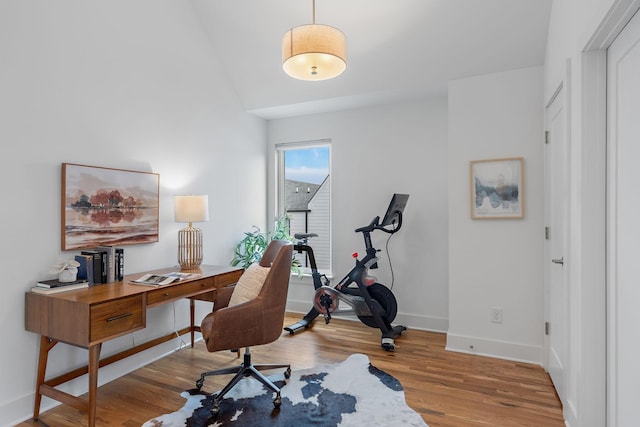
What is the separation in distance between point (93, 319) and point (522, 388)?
289cm

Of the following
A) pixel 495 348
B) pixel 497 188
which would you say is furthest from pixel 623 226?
pixel 495 348

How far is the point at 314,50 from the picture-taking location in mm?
2172

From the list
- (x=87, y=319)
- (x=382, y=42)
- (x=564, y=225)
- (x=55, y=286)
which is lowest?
(x=87, y=319)

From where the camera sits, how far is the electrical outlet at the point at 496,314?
10.7 feet

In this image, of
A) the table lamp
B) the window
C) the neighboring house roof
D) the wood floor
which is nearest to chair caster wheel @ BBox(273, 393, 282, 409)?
the wood floor

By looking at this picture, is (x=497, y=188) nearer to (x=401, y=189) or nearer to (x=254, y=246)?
(x=401, y=189)

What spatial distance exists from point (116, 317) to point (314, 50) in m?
1.99

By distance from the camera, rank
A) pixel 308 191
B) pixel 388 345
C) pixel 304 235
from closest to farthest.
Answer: pixel 388 345
pixel 304 235
pixel 308 191

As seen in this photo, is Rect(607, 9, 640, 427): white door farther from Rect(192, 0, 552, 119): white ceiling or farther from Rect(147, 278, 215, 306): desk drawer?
Rect(147, 278, 215, 306): desk drawer

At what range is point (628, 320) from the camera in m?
1.60

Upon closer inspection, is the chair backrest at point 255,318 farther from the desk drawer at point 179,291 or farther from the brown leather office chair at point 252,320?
the desk drawer at point 179,291

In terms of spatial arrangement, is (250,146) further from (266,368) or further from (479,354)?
(479,354)

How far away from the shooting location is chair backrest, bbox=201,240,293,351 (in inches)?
90.7

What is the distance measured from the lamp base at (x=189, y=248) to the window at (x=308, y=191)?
5.67ft
